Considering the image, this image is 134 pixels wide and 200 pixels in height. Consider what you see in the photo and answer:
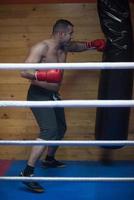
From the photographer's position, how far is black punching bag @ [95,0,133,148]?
2.62 metres

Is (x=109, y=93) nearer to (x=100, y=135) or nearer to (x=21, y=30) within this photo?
(x=100, y=135)

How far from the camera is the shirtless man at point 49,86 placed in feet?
8.92

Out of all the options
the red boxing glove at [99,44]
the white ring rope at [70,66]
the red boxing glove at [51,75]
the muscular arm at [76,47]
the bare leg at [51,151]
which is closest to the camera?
the white ring rope at [70,66]

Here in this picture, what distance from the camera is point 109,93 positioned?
2.72 m

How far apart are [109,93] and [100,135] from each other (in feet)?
1.20

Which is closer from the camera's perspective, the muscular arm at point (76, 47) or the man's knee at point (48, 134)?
the man's knee at point (48, 134)

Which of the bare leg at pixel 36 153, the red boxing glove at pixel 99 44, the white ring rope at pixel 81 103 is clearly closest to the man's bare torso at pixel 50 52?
the red boxing glove at pixel 99 44

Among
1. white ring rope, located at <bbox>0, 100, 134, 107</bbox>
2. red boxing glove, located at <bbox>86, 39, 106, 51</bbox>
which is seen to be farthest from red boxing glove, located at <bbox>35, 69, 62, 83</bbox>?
red boxing glove, located at <bbox>86, 39, 106, 51</bbox>

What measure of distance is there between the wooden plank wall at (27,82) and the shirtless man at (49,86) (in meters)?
0.27

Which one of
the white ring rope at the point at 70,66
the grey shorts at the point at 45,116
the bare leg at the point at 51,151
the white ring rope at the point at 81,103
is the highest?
the white ring rope at the point at 70,66

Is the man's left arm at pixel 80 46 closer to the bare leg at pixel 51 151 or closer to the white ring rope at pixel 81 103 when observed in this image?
the bare leg at pixel 51 151

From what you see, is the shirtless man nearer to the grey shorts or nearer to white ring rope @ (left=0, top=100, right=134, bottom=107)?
the grey shorts

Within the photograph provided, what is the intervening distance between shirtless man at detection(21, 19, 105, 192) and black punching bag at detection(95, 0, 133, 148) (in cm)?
25

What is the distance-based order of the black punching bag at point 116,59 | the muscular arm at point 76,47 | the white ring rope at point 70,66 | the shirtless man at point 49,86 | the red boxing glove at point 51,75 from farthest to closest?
the muscular arm at point 76,47 → the shirtless man at point 49,86 → the black punching bag at point 116,59 → the red boxing glove at point 51,75 → the white ring rope at point 70,66
